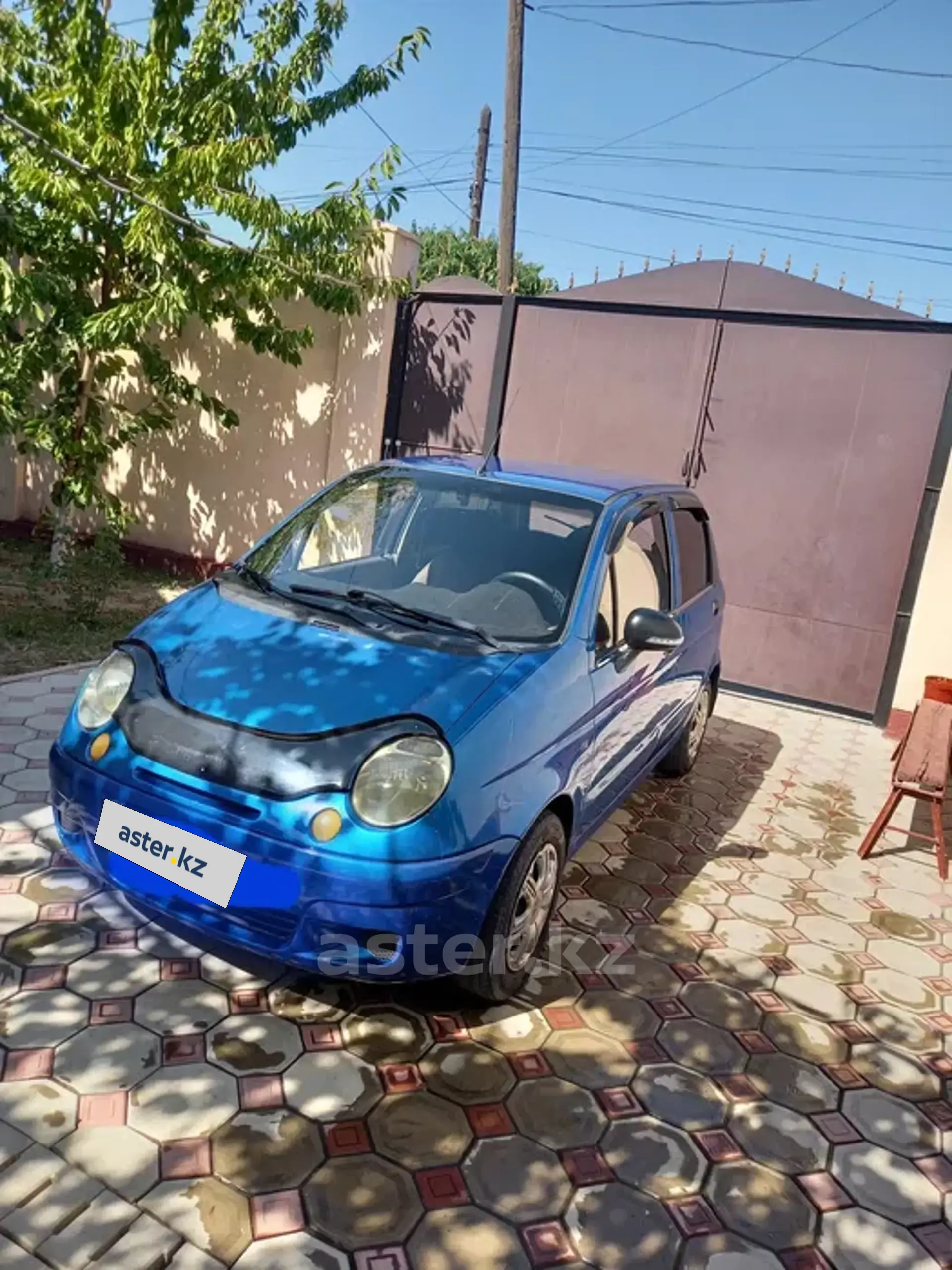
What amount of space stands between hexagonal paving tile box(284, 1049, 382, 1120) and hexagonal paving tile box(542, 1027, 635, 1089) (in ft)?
1.81

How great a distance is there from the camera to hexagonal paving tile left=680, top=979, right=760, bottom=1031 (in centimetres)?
298

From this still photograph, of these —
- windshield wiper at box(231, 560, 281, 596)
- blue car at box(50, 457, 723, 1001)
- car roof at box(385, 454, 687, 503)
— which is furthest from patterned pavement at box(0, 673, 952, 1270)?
car roof at box(385, 454, 687, 503)

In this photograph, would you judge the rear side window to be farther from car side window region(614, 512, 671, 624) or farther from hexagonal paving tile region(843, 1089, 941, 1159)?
hexagonal paving tile region(843, 1089, 941, 1159)

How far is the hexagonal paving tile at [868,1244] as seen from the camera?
2.11 meters

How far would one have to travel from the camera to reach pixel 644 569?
3.86 meters

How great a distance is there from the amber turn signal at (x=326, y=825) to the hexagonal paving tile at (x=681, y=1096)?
3.83ft

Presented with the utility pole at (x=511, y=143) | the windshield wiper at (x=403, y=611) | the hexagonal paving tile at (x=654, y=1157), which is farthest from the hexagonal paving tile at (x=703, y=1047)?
the utility pole at (x=511, y=143)

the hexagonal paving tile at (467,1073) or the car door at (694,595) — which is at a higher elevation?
the car door at (694,595)

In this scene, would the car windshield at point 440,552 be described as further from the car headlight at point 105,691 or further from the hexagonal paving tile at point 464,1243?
the hexagonal paving tile at point 464,1243

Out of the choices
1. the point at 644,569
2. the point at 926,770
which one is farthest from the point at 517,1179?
the point at 926,770

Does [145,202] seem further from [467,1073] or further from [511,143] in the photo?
[511,143]

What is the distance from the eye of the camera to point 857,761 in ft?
20.3

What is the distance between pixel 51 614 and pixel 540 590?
4.59m

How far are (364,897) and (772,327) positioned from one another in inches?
240
